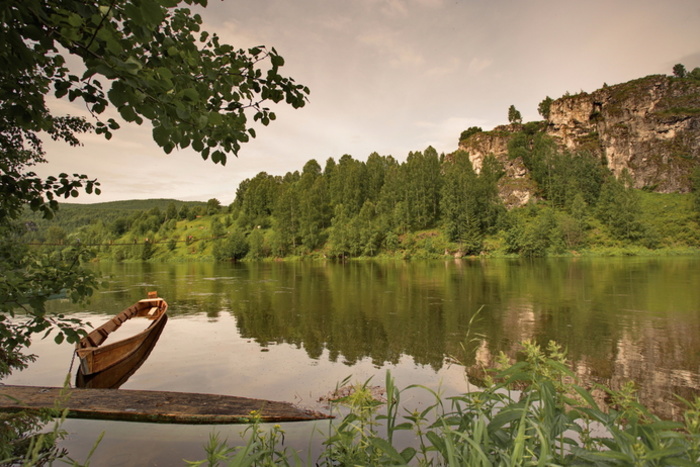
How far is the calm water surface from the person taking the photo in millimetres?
6723

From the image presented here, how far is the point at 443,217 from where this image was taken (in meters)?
88.2

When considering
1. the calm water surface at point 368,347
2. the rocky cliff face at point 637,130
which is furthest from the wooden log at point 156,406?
the rocky cliff face at point 637,130

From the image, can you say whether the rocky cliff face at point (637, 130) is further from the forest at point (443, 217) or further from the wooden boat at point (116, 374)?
the wooden boat at point (116, 374)

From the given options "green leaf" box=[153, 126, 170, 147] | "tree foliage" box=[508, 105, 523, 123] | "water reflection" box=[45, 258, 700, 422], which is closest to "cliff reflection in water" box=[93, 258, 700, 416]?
"water reflection" box=[45, 258, 700, 422]

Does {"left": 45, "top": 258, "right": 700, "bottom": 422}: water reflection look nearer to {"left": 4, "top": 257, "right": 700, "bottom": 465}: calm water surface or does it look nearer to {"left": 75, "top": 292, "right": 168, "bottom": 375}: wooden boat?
{"left": 4, "top": 257, "right": 700, "bottom": 465}: calm water surface

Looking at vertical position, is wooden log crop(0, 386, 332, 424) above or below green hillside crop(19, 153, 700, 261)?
below

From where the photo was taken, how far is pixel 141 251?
11544 cm

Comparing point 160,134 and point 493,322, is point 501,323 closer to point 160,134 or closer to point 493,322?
point 493,322

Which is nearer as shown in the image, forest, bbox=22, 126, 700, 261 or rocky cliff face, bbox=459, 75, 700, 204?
forest, bbox=22, 126, 700, 261

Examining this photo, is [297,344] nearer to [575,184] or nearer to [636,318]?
[636,318]

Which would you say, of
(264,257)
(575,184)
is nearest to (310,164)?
(264,257)

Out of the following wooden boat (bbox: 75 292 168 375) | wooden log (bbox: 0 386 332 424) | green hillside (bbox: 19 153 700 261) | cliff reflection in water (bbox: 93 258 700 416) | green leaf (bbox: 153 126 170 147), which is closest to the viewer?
green leaf (bbox: 153 126 170 147)

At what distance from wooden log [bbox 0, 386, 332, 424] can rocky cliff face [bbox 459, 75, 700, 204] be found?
9859 cm

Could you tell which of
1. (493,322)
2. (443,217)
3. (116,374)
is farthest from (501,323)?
(443,217)
